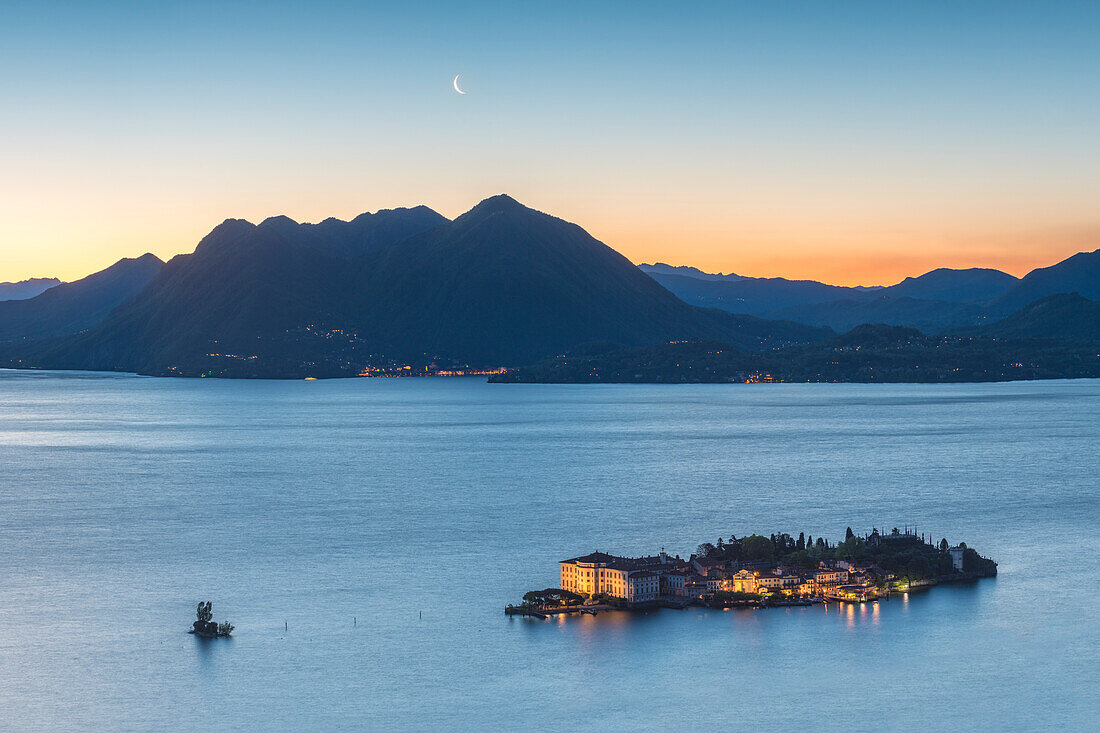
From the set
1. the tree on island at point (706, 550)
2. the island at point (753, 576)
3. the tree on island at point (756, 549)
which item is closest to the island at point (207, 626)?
the island at point (753, 576)

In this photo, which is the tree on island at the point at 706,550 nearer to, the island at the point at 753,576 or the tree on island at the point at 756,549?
the island at the point at 753,576

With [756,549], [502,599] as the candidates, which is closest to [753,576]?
[756,549]

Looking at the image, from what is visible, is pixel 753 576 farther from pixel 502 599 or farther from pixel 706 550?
pixel 502 599

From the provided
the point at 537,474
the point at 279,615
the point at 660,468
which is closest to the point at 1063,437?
the point at 660,468

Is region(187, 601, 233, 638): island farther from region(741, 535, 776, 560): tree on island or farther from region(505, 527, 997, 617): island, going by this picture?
region(741, 535, 776, 560): tree on island

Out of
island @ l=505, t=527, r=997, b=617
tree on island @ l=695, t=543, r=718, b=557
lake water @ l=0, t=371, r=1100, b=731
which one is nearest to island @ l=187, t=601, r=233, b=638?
lake water @ l=0, t=371, r=1100, b=731

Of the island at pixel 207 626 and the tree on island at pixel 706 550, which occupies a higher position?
the tree on island at pixel 706 550

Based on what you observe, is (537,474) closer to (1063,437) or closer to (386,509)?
(386,509)
